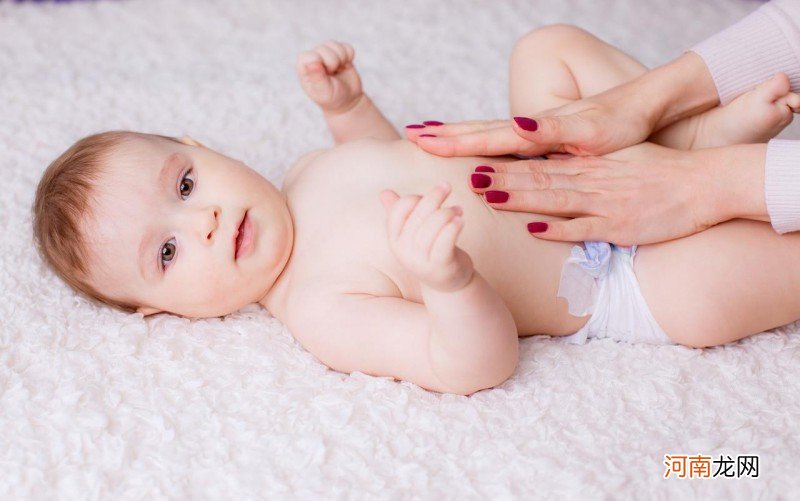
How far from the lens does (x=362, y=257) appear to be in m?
1.34

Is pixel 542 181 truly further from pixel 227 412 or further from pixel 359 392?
pixel 227 412

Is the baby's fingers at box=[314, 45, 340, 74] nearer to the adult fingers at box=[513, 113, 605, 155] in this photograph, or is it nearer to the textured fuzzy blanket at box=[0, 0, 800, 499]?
the textured fuzzy blanket at box=[0, 0, 800, 499]

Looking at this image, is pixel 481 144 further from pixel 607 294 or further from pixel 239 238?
pixel 239 238

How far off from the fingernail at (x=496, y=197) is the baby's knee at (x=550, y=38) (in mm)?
382

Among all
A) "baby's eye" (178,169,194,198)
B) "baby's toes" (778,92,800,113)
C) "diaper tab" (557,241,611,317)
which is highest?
"baby's toes" (778,92,800,113)

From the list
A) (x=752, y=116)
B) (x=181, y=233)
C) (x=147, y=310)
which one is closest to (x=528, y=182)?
(x=752, y=116)

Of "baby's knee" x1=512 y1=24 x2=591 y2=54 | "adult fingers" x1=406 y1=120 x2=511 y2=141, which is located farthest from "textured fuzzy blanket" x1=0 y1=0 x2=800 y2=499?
"baby's knee" x1=512 y1=24 x2=591 y2=54

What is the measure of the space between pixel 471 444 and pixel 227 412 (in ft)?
1.11

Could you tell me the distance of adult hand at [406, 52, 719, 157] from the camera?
1.36 m

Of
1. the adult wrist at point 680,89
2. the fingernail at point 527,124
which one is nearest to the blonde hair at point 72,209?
the fingernail at point 527,124

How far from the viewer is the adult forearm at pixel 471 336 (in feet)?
3.70

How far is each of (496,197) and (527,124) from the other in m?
0.12

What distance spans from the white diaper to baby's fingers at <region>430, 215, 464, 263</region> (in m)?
0.36

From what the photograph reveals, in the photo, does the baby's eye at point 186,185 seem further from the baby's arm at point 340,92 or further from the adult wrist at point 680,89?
the adult wrist at point 680,89
